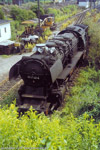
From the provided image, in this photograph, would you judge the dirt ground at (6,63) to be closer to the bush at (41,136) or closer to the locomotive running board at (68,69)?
the locomotive running board at (68,69)

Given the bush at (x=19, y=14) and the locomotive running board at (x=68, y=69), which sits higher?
the bush at (x=19, y=14)

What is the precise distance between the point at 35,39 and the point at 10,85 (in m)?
12.9

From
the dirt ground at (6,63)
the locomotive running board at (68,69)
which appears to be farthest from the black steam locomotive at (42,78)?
the dirt ground at (6,63)

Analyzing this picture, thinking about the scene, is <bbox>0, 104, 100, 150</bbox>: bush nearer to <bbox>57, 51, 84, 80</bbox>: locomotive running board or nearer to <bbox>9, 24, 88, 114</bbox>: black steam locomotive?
<bbox>9, 24, 88, 114</bbox>: black steam locomotive

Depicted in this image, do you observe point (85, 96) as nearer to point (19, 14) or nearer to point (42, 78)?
point (42, 78)

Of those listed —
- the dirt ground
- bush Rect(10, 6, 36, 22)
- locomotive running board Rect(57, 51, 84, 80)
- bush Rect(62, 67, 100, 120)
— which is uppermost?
bush Rect(10, 6, 36, 22)

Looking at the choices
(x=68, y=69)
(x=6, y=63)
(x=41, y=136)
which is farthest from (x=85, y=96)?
(x=6, y=63)

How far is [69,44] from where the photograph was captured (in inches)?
507

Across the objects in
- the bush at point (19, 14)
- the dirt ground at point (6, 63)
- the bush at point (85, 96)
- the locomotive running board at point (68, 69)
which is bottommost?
the dirt ground at point (6, 63)

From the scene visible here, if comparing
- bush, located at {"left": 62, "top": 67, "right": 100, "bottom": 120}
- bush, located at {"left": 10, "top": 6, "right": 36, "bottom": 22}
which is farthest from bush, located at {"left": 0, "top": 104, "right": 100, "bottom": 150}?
bush, located at {"left": 10, "top": 6, "right": 36, "bottom": 22}

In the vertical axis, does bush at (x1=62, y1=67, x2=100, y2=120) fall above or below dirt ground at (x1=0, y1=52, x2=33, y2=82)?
above

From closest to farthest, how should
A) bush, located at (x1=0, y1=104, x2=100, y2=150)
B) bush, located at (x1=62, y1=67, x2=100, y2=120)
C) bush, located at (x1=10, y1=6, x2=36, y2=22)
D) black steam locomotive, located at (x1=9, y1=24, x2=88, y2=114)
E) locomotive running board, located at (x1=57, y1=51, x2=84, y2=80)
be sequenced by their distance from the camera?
bush, located at (x1=0, y1=104, x2=100, y2=150)
bush, located at (x1=62, y1=67, x2=100, y2=120)
black steam locomotive, located at (x1=9, y1=24, x2=88, y2=114)
locomotive running board, located at (x1=57, y1=51, x2=84, y2=80)
bush, located at (x1=10, y1=6, x2=36, y2=22)

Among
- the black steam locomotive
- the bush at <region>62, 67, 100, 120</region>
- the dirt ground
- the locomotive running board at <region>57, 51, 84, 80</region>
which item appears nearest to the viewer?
the bush at <region>62, 67, 100, 120</region>

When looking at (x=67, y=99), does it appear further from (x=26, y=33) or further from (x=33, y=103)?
(x=26, y=33)
